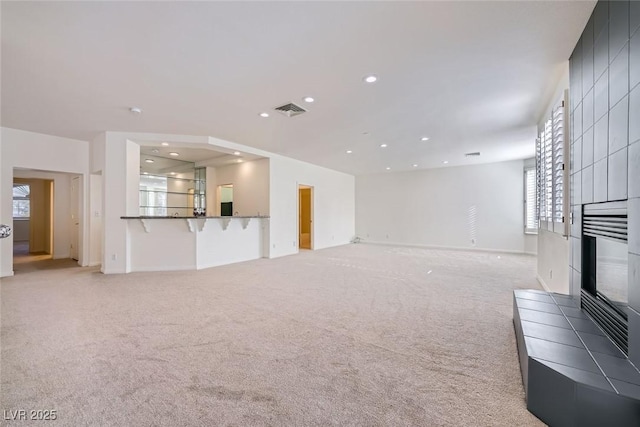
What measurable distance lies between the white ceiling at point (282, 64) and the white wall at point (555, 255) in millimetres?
126

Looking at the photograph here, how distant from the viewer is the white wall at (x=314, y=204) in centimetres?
702

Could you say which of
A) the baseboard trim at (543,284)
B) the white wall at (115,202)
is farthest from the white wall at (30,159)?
the baseboard trim at (543,284)

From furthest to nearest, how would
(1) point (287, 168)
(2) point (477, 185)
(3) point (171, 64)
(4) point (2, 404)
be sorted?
(2) point (477, 185), (1) point (287, 168), (3) point (171, 64), (4) point (2, 404)

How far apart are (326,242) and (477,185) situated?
4.81m

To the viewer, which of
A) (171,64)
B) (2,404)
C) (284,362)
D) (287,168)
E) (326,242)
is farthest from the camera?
(326,242)

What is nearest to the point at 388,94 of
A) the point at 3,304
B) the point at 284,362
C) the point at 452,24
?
the point at 452,24

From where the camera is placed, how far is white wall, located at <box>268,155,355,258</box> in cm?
702

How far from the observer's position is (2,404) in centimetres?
163

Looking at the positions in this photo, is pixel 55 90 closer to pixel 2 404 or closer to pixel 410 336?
pixel 2 404

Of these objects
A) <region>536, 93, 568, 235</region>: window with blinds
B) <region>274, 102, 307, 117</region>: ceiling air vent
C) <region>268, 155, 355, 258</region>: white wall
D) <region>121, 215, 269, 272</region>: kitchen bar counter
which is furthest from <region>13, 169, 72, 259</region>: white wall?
<region>536, 93, 568, 235</region>: window with blinds

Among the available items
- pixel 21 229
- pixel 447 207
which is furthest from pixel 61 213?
pixel 447 207

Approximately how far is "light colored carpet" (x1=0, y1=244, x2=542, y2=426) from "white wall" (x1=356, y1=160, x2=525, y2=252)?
421 cm

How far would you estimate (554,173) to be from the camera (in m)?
3.24

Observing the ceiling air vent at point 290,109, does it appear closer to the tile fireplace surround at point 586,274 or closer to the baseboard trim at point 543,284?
the tile fireplace surround at point 586,274
